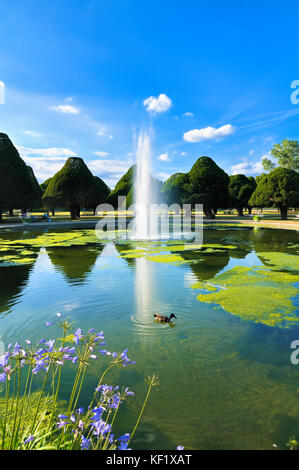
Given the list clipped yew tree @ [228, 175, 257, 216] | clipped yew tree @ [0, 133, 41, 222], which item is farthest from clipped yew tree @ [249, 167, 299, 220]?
clipped yew tree @ [0, 133, 41, 222]

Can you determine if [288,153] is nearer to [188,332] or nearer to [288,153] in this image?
[288,153]

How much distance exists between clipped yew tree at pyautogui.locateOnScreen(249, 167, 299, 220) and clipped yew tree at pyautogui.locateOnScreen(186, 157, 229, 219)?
267 inches

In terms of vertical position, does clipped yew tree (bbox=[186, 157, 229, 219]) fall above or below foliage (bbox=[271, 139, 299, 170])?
below

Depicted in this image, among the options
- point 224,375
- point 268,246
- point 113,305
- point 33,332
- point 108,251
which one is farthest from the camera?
point 268,246

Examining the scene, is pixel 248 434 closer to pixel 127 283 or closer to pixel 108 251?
pixel 127 283

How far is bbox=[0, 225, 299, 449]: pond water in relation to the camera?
12.2 ft

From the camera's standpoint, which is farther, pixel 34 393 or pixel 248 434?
pixel 34 393

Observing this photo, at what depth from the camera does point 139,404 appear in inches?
161

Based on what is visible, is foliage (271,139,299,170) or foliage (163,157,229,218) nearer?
foliage (163,157,229,218)

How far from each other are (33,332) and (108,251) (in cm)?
1165

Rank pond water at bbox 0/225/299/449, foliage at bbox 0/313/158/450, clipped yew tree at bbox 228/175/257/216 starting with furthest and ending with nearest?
1. clipped yew tree at bbox 228/175/257/216
2. pond water at bbox 0/225/299/449
3. foliage at bbox 0/313/158/450

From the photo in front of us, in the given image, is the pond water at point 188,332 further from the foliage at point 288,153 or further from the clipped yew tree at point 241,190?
the foliage at point 288,153

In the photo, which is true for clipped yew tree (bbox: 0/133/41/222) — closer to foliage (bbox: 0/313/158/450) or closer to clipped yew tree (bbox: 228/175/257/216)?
foliage (bbox: 0/313/158/450)
